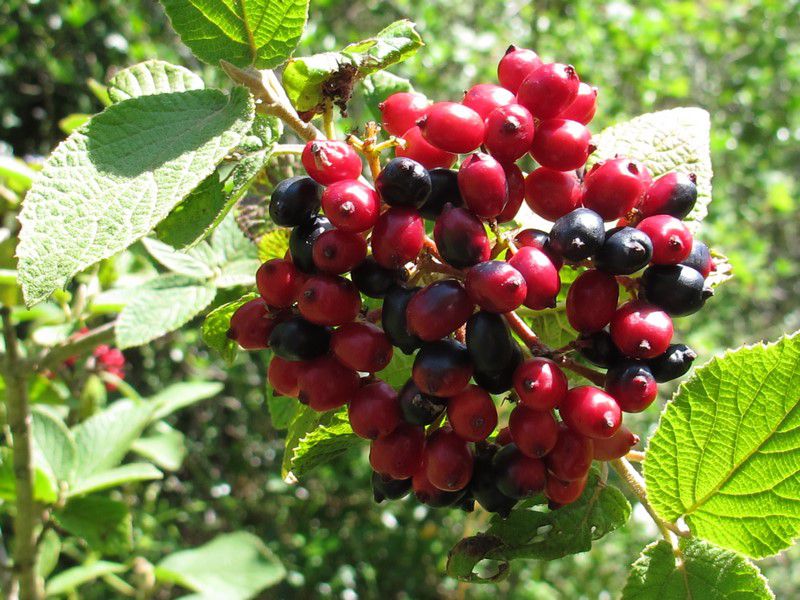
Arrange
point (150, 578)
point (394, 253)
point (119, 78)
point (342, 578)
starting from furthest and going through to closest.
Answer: point (342, 578), point (150, 578), point (119, 78), point (394, 253)

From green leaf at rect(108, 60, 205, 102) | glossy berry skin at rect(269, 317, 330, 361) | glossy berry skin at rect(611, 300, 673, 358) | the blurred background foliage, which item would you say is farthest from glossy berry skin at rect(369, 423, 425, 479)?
the blurred background foliage

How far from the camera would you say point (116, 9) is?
332 centimetres

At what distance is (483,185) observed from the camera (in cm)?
67

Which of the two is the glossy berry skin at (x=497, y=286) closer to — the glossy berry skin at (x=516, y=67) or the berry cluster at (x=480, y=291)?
the berry cluster at (x=480, y=291)

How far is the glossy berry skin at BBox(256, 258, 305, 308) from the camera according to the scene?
2.44 ft

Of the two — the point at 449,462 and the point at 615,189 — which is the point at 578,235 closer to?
the point at 615,189

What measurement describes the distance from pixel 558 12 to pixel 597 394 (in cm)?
346

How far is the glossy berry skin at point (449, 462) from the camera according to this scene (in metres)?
0.71

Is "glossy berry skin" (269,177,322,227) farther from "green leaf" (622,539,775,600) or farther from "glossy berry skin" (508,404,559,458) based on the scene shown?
"green leaf" (622,539,775,600)

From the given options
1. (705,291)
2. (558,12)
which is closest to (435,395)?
(705,291)

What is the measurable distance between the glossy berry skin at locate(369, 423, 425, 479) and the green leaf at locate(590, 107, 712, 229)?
0.40m

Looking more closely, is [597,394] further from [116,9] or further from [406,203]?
[116,9]

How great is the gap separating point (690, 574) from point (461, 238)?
0.45 metres

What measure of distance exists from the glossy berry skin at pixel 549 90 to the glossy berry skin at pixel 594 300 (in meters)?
0.17
